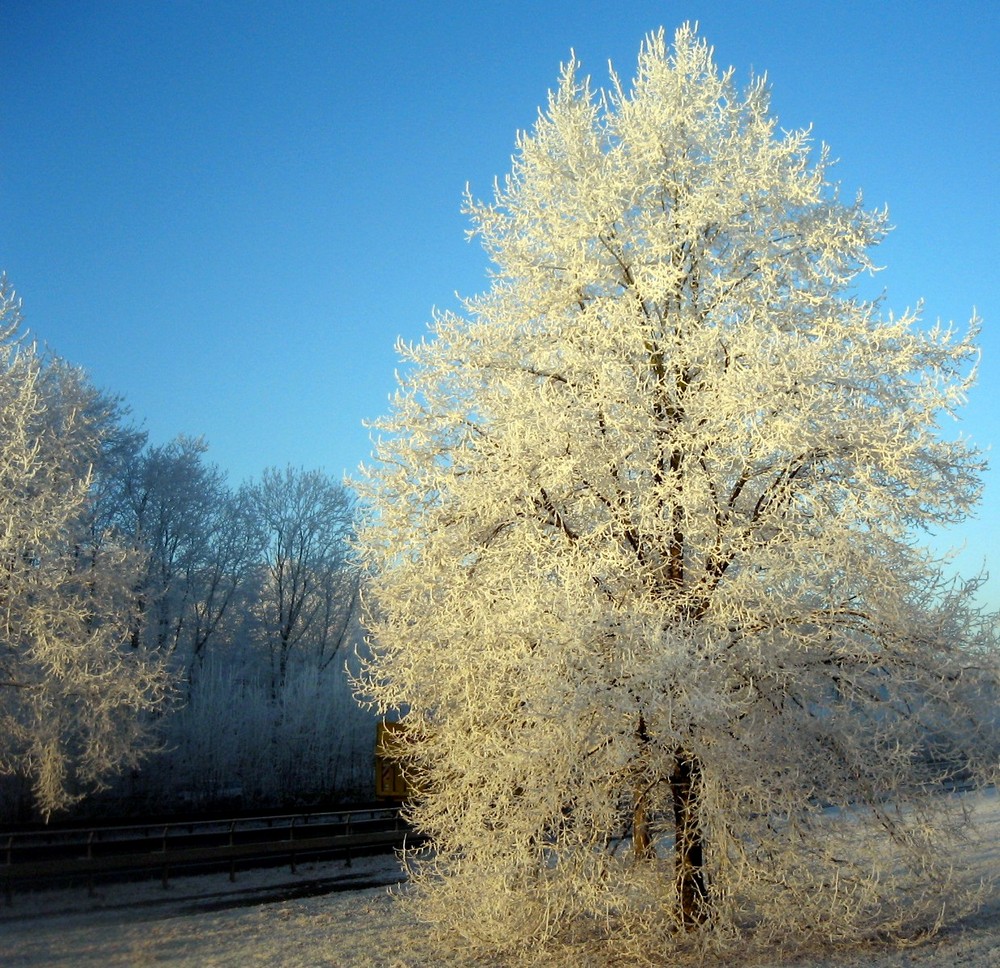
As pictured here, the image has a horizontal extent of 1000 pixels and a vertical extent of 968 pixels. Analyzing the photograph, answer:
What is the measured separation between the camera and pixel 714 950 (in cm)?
923

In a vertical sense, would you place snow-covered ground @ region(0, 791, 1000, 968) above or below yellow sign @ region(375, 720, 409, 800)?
below

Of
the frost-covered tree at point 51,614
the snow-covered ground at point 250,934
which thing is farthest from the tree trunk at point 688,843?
the frost-covered tree at point 51,614

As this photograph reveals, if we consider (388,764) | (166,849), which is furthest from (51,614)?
(388,764)

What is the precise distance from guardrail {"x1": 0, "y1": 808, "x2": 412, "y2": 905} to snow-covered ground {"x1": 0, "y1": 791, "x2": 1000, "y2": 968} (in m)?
0.41

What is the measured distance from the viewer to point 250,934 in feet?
35.8

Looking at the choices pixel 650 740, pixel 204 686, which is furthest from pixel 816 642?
pixel 204 686

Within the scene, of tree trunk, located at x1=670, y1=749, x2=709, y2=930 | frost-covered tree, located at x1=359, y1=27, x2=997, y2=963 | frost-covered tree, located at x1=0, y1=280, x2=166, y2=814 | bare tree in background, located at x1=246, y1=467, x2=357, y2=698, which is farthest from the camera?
bare tree in background, located at x1=246, y1=467, x2=357, y2=698

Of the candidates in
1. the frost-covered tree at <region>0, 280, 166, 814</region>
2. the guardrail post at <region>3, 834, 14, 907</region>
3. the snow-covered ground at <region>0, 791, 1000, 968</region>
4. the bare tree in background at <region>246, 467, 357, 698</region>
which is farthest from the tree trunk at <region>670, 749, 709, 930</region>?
the bare tree in background at <region>246, 467, 357, 698</region>

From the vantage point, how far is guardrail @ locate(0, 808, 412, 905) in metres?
14.1

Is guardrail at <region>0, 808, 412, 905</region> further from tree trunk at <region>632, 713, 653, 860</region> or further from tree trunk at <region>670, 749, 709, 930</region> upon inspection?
tree trunk at <region>670, 749, 709, 930</region>

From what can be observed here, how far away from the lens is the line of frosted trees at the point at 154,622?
635 inches

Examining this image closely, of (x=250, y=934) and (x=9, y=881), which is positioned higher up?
(x=9, y=881)

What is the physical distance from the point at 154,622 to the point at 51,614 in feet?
51.1

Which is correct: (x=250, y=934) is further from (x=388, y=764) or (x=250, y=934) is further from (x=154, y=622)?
(x=154, y=622)
